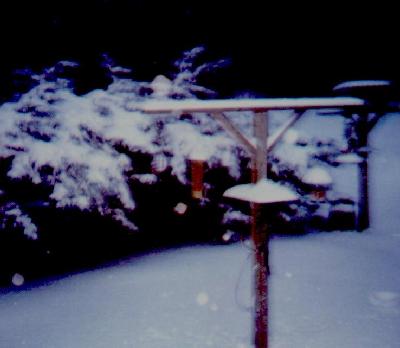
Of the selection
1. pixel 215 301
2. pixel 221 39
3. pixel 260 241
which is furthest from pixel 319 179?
pixel 221 39

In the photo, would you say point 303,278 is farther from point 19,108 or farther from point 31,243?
point 19,108

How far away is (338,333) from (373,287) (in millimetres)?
2093

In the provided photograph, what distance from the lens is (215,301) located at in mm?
7715

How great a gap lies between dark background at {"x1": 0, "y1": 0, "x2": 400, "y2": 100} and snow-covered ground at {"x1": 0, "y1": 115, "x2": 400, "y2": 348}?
4.34m

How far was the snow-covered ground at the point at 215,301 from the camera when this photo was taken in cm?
639

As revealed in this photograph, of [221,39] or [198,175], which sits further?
[221,39]

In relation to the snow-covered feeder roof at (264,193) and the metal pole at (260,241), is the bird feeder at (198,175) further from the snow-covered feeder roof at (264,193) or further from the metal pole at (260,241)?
the metal pole at (260,241)

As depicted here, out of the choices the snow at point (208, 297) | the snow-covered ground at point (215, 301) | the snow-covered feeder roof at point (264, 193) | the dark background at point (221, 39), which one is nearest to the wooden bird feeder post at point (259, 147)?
the snow-covered feeder roof at point (264, 193)

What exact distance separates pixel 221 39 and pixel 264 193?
12.5 m

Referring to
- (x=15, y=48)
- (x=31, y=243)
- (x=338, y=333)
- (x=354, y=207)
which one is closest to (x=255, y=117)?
(x=338, y=333)

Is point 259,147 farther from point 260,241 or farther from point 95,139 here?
point 95,139

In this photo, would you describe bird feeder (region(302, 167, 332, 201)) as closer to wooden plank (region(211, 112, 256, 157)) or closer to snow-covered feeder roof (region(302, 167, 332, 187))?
snow-covered feeder roof (region(302, 167, 332, 187))

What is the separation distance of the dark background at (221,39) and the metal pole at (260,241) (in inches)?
244

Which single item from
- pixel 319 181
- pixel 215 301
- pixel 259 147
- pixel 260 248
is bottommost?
pixel 215 301
